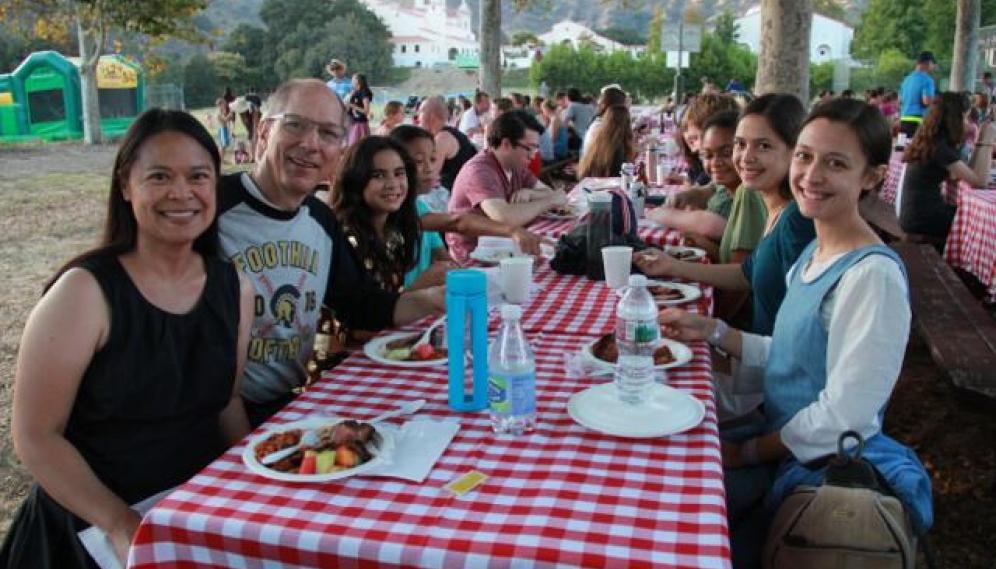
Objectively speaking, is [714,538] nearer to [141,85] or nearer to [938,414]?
[938,414]

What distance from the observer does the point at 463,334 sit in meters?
1.77

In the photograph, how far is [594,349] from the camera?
7.16ft

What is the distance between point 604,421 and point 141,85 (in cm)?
3100

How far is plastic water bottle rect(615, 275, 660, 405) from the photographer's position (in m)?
1.80

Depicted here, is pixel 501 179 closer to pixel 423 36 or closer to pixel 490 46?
pixel 490 46

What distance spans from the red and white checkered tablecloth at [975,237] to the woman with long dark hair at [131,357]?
495 centimetres

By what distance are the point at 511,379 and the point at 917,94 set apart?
41.9 feet

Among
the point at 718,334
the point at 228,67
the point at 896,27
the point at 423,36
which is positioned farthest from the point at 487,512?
the point at 423,36

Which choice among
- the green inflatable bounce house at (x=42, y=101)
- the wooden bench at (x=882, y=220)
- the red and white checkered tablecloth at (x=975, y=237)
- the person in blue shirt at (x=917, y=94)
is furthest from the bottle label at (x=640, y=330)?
the green inflatable bounce house at (x=42, y=101)

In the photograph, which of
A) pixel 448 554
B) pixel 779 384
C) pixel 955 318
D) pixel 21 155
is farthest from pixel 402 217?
pixel 21 155

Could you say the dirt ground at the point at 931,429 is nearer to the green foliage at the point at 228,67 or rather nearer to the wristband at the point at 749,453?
the wristband at the point at 749,453

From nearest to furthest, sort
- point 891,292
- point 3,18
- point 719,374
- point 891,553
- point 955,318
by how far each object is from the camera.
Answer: point 891,553 → point 891,292 → point 719,374 → point 955,318 → point 3,18

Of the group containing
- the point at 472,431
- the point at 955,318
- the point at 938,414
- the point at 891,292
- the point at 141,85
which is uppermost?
the point at 141,85

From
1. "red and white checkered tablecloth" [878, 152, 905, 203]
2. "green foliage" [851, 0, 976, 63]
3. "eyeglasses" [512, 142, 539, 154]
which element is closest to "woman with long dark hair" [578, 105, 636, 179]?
"eyeglasses" [512, 142, 539, 154]
